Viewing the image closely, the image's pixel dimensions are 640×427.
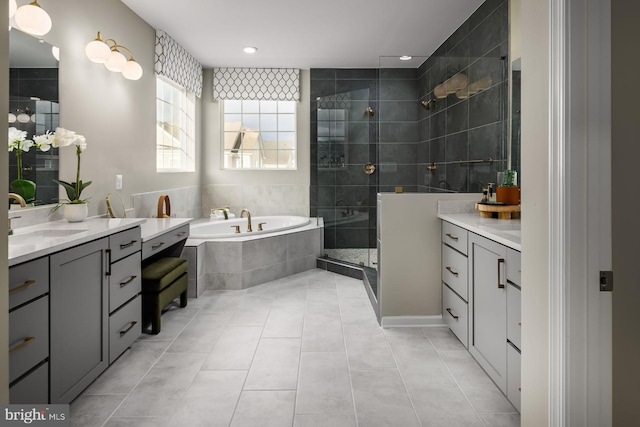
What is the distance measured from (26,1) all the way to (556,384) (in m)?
3.08

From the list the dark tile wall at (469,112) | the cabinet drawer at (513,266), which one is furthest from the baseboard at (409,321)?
the cabinet drawer at (513,266)

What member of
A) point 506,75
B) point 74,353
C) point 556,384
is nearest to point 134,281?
point 74,353

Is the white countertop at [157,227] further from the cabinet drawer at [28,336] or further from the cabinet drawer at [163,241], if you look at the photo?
the cabinet drawer at [28,336]

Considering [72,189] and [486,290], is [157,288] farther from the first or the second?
[486,290]

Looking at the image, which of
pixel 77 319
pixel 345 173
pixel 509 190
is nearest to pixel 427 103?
pixel 345 173

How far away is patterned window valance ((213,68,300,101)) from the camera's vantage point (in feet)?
19.2

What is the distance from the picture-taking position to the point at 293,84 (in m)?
5.90

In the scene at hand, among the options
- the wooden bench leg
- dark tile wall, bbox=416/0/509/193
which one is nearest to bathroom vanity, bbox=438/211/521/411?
dark tile wall, bbox=416/0/509/193

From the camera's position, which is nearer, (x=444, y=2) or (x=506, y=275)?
(x=506, y=275)

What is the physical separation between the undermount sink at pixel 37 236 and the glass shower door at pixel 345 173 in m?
3.34

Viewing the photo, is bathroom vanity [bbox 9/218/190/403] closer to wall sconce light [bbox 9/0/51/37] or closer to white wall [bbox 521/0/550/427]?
wall sconce light [bbox 9/0/51/37]

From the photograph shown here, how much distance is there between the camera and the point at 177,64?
4.82 metres

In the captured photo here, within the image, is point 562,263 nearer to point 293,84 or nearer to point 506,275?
point 506,275

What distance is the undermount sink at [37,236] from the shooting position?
1974mm
